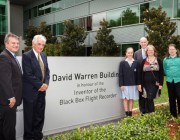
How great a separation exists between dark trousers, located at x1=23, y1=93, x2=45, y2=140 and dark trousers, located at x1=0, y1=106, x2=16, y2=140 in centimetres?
69

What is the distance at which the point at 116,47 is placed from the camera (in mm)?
25797

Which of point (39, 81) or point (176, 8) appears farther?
point (176, 8)

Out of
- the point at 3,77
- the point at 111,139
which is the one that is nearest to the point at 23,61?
the point at 3,77

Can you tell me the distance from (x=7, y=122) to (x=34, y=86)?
903 millimetres

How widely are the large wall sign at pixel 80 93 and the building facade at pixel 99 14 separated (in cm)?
1475

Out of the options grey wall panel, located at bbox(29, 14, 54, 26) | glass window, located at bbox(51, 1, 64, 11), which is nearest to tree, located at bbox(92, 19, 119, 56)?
glass window, located at bbox(51, 1, 64, 11)

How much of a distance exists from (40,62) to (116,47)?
2076 cm

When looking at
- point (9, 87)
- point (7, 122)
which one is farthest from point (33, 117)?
point (9, 87)

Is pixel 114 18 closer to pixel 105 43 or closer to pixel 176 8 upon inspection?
pixel 105 43

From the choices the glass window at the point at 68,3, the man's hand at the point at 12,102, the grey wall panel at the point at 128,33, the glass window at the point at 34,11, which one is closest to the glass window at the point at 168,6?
the grey wall panel at the point at 128,33

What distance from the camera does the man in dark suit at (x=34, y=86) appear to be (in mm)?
5215

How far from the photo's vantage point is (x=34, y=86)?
17.2ft

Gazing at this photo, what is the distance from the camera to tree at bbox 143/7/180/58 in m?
18.5

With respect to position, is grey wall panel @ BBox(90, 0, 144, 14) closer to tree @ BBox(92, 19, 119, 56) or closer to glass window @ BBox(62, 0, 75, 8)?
tree @ BBox(92, 19, 119, 56)
